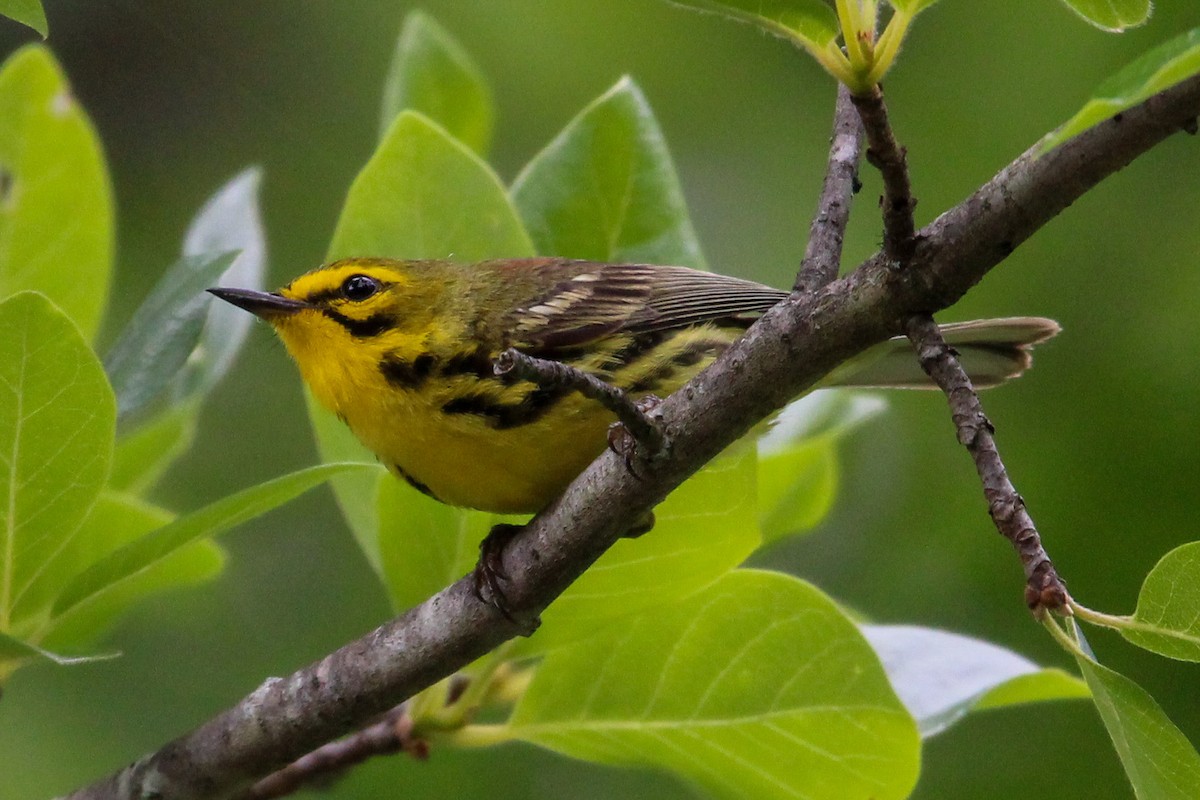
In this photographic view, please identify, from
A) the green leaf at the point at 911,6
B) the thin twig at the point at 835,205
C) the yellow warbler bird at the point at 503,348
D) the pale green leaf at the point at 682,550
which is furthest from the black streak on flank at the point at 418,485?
the green leaf at the point at 911,6

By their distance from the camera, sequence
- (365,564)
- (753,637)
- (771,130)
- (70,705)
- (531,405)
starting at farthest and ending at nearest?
(771,130)
(365,564)
(70,705)
(531,405)
(753,637)

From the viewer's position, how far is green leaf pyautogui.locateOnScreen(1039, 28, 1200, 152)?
52.9 inches

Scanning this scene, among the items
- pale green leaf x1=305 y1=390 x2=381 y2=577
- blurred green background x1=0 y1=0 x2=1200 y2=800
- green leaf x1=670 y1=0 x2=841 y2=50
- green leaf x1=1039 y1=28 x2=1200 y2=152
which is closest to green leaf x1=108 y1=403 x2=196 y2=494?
pale green leaf x1=305 y1=390 x2=381 y2=577

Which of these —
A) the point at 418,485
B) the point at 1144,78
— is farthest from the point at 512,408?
the point at 1144,78

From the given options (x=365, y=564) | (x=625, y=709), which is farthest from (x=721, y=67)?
(x=625, y=709)

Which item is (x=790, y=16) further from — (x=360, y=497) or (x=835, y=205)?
(x=360, y=497)

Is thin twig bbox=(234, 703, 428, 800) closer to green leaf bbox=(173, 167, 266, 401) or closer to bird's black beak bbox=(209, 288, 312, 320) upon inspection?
green leaf bbox=(173, 167, 266, 401)

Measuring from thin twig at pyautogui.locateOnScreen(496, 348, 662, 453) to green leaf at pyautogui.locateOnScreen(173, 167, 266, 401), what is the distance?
1442 mm

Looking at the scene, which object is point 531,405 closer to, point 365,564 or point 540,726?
point 540,726

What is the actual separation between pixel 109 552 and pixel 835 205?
56.8 inches

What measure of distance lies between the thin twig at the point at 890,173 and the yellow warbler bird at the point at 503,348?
1023mm

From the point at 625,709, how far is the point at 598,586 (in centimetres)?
25

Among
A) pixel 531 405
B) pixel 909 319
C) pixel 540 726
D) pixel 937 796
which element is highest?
pixel 909 319

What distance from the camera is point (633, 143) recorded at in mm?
3061
